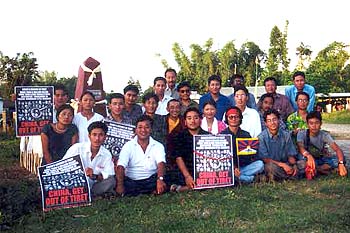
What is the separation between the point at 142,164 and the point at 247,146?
1601 millimetres

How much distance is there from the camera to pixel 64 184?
529 centimetres

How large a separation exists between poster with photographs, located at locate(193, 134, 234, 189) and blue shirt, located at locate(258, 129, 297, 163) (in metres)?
0.65

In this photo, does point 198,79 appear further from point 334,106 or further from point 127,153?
point 127,153

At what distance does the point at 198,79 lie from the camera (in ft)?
154

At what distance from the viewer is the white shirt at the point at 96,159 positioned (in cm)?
573

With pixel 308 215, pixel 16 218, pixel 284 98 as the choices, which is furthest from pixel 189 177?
pixel 284 98

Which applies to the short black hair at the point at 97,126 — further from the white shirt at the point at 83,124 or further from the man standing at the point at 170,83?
the man standing at the point at 170,83

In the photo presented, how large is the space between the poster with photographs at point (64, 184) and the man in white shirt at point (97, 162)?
0.28 meters

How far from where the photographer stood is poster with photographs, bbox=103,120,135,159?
6461 mm

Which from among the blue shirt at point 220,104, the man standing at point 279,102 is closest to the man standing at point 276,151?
the blue shirt at point 220,104

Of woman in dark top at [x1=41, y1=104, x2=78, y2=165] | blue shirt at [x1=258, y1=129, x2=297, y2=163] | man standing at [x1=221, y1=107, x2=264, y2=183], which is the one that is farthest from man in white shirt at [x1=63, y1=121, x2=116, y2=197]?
blue shirt at [x1=258, y1=129, x2=297, y2=163]

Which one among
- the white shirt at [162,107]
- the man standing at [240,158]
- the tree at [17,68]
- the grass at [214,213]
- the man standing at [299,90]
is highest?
the tree at [17,68]

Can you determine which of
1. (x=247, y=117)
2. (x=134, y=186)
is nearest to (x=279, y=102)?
(x=247, y=117)

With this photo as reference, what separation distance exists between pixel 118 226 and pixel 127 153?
1466mm
